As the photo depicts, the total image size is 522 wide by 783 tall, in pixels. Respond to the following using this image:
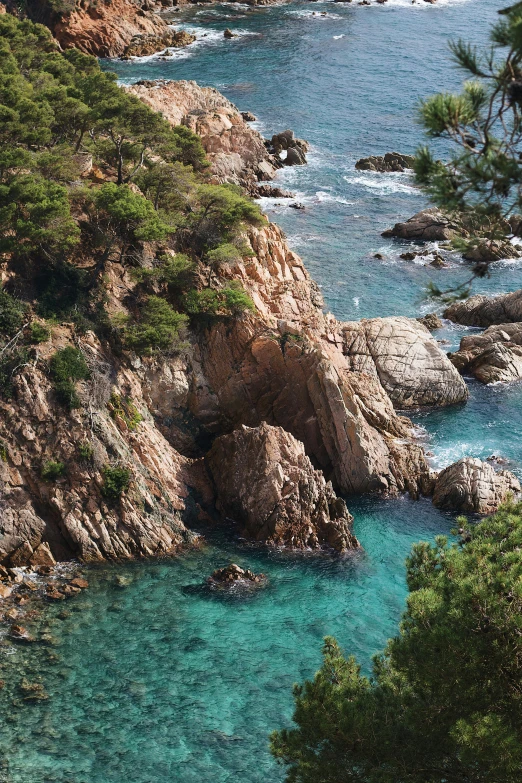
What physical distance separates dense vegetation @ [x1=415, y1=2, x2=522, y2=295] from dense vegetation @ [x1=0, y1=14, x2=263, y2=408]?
3152 cm

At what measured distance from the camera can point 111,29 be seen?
125 metres

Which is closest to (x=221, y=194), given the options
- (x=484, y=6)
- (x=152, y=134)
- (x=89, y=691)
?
(x=152, y=134)

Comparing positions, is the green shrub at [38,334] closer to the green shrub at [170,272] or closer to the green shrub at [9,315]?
the green shrub at [9,315]

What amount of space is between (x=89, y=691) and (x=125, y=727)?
2.37 m

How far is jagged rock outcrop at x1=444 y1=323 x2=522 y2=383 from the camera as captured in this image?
66562 mm

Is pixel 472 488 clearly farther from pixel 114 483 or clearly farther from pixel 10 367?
pixel 10 367

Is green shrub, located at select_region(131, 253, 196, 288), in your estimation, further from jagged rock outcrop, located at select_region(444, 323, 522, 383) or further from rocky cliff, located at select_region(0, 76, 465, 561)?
jagged rock outcrop, located at select_region(444, 323, 522, 383)

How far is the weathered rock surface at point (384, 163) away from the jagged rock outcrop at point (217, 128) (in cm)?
986

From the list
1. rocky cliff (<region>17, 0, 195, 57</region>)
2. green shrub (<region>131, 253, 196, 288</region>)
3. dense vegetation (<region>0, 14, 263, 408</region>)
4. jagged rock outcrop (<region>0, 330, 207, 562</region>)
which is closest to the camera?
jagged rock outcrop (<region>0, 330, 207, 562</region>)

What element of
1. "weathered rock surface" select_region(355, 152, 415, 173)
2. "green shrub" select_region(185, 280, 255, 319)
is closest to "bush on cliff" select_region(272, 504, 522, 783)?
"green shrub" select_region(185, 280, 255, 319)

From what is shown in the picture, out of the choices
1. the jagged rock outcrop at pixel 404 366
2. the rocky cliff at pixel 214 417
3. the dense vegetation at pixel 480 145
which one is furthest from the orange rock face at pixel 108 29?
the dense vegetation at pixel 480 145

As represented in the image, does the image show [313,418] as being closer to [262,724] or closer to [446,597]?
[262,724]

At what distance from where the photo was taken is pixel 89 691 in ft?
126

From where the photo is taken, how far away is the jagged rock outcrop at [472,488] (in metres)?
52.9
